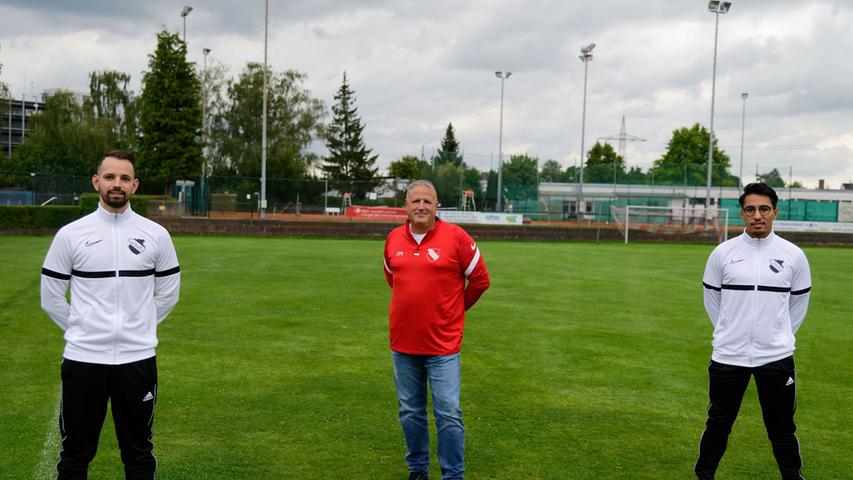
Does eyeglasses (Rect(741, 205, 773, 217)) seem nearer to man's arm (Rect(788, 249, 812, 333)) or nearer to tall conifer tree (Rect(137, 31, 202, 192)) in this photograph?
man's arm (Rect(788, 249, 812, 333))

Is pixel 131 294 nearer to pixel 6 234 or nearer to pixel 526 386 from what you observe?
pixel 526 386

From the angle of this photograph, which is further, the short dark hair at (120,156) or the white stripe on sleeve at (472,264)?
the white stripe on sleeve at (472,264)

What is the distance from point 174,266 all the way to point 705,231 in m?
37.8

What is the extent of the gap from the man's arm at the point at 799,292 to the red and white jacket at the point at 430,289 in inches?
77.3

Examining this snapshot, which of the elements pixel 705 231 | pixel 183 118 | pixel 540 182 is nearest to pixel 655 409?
pixel 705 231

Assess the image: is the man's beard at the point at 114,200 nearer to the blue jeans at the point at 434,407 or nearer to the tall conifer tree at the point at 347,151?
the blue jeans at the point at 434,407

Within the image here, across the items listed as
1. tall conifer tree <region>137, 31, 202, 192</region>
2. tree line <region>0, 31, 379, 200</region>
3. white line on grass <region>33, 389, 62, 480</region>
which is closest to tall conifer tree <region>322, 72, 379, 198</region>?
tree line <region>0, 31, 379, 200</region>

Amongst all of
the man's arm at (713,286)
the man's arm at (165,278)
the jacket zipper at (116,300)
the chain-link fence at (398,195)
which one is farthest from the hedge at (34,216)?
the man's arm at (713,286)

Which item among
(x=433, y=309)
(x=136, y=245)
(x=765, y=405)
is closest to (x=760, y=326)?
(x=765, y=405)

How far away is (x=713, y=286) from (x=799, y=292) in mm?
497

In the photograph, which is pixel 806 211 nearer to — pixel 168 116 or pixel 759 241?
pixel 168 116

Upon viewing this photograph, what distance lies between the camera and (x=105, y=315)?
3891 millimetres

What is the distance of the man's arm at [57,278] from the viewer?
388cm

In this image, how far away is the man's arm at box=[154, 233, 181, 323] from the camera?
4.14m
